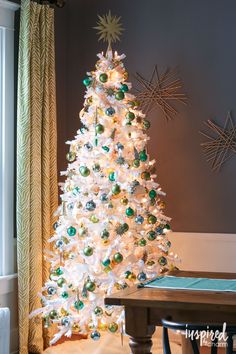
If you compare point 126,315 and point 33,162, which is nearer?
point 126,315

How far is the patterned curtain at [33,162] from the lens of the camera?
15.1 ft

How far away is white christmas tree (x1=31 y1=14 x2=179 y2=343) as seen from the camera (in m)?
4.29

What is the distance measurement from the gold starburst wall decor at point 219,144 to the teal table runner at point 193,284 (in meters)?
1.85

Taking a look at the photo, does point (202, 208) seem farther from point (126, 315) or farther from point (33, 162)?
point (126, 315)

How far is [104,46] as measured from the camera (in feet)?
17.7

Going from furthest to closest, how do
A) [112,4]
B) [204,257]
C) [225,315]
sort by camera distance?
[112,4] → [204,257] → [225,315]

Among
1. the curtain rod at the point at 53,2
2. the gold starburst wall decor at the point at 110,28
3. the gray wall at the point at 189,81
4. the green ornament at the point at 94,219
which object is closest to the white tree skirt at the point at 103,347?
the green ornament at the point at 94,219

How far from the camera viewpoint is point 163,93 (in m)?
5.15

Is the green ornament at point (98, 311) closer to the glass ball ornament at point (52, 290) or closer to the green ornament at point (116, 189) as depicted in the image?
the glass ball ornament at point (52, 290)

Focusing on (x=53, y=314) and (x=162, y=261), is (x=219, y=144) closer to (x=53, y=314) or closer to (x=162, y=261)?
(x=162, y=261)

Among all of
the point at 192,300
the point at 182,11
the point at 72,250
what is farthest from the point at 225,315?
the point at 182,11

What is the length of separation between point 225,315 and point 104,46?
3275 mm

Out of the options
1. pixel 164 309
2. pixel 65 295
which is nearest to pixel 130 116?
pixel 65 295

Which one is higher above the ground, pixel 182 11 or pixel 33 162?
pixel 182 11
